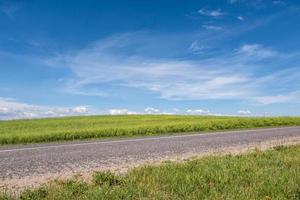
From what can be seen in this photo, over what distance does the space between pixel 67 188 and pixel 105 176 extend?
979 millimetres

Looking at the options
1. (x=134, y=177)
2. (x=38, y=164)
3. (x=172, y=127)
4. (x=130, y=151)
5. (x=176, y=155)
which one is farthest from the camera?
(x=172, y=127)

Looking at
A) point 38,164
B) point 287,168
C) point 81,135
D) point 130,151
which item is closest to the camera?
point 287,168

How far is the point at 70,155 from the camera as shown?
12352 millimetres

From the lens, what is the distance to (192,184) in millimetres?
7121

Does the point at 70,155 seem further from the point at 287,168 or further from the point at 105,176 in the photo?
the point at 287,168

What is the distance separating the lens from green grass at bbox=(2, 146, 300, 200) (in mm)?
6387

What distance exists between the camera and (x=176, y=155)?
479 inches

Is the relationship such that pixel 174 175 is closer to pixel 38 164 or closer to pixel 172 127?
pixel 38 164

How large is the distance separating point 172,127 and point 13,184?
19.7 meters

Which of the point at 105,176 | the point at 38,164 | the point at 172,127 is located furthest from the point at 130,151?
the point at 172,127

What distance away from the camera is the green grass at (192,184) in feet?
21.0

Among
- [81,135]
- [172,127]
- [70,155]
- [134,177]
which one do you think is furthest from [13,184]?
[172,127]

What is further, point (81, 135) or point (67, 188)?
point (81, 135)

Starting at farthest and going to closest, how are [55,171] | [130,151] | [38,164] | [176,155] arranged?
[130,151] → [176,155] → [38,164] → [55,171]
